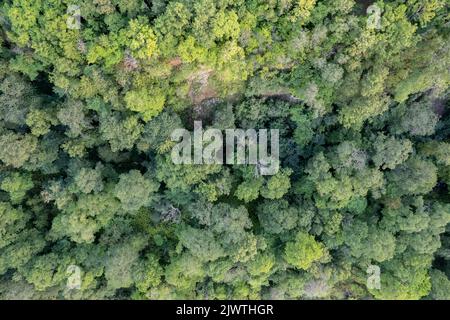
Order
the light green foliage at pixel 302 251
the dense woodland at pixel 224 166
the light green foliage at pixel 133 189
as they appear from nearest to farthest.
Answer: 1. the dense woodland at pixel 224 166
2. the light green foliage at pixel 133 189
3. the light green foliage at pixel 302 251

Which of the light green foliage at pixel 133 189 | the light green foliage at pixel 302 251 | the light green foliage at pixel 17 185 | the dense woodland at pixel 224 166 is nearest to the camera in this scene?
the dense woodland at pixel 224 166

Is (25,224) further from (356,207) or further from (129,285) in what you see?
(356,207)

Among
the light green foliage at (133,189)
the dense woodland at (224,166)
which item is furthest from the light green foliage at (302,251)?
the light green foliage at (133,189)

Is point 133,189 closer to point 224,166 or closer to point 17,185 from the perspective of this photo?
point 224,166

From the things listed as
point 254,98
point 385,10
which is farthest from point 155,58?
point 385,10

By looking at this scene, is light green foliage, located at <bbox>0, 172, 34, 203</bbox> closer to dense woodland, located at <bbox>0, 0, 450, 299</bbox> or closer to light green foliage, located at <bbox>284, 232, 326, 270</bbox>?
dense woodland, located at <bbox>0, 0, 450, 299</bbox>

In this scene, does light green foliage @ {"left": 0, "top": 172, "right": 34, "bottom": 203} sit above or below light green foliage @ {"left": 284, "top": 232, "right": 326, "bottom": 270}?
above

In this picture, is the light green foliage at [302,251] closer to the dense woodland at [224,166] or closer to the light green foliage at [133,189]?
the dense woodland at [224,166]

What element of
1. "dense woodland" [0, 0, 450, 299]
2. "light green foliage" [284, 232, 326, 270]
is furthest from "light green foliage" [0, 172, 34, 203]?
"light green foliage" [284, 232, 326, 270]
